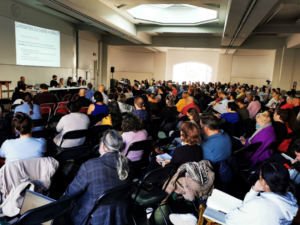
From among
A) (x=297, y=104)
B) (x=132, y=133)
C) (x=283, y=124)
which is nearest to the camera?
(x=132, y=133)

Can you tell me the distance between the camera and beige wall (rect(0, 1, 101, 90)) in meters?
10.0

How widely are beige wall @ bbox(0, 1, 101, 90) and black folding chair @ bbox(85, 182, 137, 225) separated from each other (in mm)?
10253

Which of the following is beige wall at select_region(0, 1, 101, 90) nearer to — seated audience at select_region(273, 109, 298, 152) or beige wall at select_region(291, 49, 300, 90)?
seated audience at select_region(273, 109, 298, 152)

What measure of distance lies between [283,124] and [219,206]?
9.53ft

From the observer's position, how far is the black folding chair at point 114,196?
1857 mm

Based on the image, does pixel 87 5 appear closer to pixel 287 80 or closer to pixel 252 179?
pixel 252 179

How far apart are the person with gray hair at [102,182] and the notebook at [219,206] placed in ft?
2.45

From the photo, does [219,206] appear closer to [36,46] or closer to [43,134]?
[43,134]

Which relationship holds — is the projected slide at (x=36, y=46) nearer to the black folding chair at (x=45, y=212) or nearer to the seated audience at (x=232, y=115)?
the seated audience at (x=232, y=115)

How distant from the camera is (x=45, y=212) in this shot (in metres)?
1.63

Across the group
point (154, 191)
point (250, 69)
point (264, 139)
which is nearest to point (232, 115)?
point (264, 139)

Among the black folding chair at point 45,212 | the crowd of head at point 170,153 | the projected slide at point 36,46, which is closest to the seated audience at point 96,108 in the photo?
the crowd of head at point 170,153

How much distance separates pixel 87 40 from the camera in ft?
52.9

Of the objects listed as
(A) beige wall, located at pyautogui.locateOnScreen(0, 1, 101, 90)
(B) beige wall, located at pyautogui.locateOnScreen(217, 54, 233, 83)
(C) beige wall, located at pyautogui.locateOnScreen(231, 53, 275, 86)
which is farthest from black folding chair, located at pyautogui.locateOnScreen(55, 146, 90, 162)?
(B) beige wall, located at pyautogui.locateOnScreen(217, 54, 233, 83)
